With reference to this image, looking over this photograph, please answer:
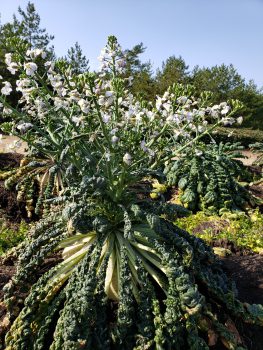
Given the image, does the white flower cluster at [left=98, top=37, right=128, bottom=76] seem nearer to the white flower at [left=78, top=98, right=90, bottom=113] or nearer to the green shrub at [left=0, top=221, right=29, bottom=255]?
the white flower at [left=78, top=98, right=90, bottom=113]

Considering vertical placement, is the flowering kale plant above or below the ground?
above

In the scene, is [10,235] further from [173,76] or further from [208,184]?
[173,76]

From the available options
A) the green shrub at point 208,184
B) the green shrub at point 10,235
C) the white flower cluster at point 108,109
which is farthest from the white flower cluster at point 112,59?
the green shrub at point 208,184

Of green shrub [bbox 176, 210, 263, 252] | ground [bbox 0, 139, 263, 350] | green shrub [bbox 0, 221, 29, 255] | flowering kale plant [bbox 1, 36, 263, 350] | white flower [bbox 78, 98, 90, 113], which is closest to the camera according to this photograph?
flowering kale plant [bbox 1, 36, 263, 350]

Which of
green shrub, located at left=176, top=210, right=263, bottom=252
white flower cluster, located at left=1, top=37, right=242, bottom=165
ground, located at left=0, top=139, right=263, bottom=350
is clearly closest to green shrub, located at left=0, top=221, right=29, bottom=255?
ground, located at left=0, top=139, right=263, bottom=350

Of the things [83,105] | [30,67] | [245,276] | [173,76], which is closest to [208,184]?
[245,276]

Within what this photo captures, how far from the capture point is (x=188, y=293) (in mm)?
2277

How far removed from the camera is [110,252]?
279 centimetres

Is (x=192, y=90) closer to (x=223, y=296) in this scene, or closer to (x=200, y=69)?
(x=223, y=296)

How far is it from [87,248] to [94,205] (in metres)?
0.32

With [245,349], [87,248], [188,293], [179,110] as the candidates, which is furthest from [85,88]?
[245,349]

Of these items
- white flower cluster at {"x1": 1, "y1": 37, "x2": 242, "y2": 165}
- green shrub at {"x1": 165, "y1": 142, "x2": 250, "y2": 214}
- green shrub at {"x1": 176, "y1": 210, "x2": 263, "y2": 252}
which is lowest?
green shrub at {"x1": 176, "y1": 210, "x2": 263, "y2": 252}

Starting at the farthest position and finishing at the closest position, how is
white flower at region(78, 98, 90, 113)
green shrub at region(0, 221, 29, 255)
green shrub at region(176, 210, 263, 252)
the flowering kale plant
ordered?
1. green shrub at region(176, 210, 263, 252)
2. green shrub at region(0, 221, 29, 255)
3. white flower at region(78, 98, 90, 113)
4. the flowering kale plant

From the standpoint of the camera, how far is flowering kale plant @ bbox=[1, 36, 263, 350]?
91.9 inches
